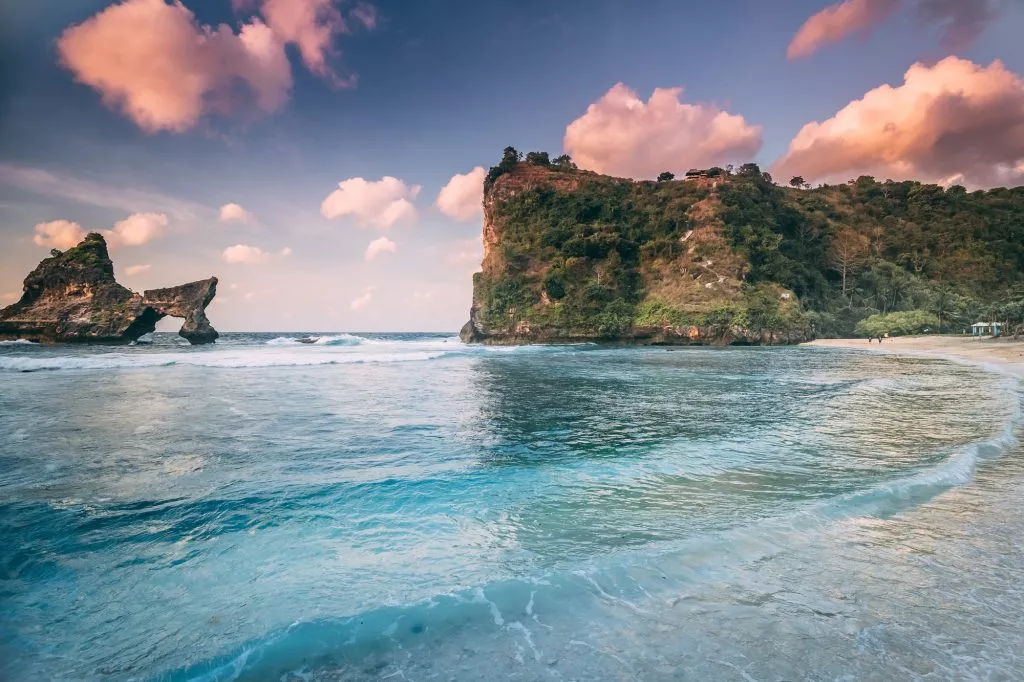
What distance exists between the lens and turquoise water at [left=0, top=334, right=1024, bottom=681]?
2.73 meters

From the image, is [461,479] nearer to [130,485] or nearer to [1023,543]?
[130,485]

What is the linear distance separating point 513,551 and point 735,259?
6677cm

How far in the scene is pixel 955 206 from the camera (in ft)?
281

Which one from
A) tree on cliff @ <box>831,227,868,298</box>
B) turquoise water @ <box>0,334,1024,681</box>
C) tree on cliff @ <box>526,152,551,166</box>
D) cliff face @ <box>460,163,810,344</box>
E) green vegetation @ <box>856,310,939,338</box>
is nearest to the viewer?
turquoise water @ <box>0,334,1024,681</box>

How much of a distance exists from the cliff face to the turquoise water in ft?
169

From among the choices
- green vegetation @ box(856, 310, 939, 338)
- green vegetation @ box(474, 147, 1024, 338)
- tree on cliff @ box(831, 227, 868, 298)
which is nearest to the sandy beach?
green vegetation @ box(856, 310, 939, 338)

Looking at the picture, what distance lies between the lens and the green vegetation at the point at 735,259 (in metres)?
60.8

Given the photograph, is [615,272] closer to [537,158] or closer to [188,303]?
[537,158]

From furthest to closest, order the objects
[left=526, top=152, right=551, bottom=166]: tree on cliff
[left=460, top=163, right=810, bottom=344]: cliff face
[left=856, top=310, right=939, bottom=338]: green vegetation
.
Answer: [left=526, top=152, right=551, bottom=166]: tree on cliff → [left=856, top=310, right=939, bottom=338]: green vegetation → [left=460, top=163, right=810, bottom=344]: cliff face

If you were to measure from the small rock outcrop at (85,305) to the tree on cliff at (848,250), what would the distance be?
316ft

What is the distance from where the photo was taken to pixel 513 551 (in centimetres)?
416

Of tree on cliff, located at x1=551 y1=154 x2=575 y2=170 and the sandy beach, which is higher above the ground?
tree on cliff, located at x1=551 y1=154 x2=575 y2=170

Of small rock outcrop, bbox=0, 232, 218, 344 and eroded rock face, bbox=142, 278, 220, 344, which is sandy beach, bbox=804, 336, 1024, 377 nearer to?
eroded rock face, bbox=142, 278, 220, 344

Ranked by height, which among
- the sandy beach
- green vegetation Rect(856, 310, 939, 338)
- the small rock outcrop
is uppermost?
the small rock outcrop
